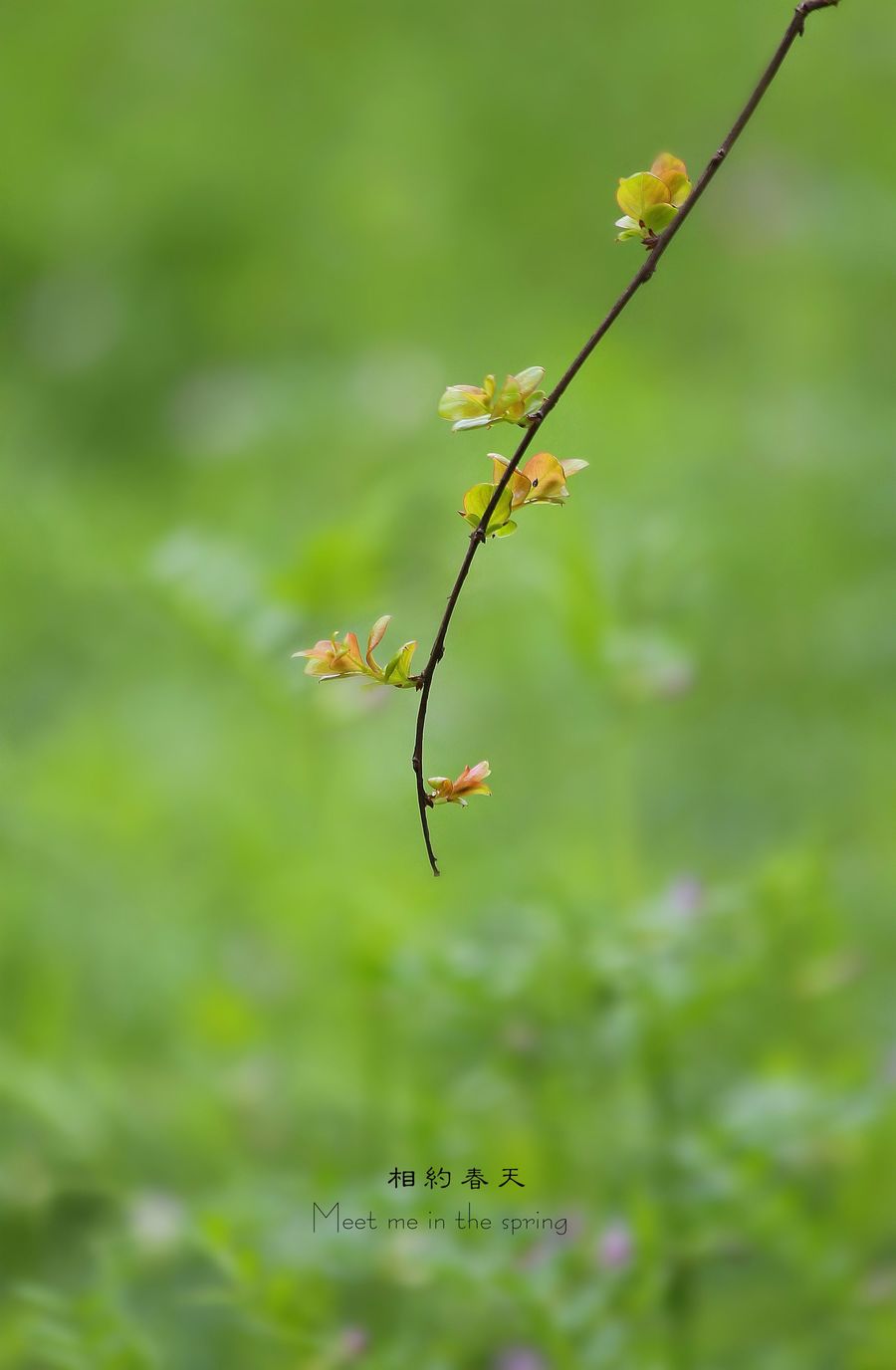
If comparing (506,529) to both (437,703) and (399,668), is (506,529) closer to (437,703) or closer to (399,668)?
(399,668)

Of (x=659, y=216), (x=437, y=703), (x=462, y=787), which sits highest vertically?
(x=437, y=703)

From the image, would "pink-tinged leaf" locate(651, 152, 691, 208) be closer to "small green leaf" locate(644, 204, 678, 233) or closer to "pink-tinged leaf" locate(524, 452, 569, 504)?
"small green leaf" locate(644, 204, 678, 233)

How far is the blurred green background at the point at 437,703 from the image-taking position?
3.36 feet

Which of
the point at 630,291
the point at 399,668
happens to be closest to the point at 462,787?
the point at 399,668

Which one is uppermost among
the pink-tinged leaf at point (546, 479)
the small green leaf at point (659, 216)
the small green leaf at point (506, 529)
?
the small green leaf at point (659, 216)

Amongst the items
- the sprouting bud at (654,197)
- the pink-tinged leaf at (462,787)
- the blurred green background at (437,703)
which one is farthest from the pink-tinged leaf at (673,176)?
the pink-tinged leaf at (462,787)

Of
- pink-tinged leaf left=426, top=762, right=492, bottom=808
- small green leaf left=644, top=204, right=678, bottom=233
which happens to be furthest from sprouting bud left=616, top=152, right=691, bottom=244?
pink-tinged leaf left=426, top=762, right=492, bottom=808

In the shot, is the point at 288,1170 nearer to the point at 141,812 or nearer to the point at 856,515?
the point at 141,812

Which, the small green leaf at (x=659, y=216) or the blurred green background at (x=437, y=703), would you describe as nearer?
the small green leaf at (x=659, y=216)

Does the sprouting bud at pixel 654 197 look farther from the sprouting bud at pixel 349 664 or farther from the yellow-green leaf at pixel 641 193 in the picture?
the sprouting bud at pixel 349 664

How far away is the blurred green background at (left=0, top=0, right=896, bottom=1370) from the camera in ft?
3.36

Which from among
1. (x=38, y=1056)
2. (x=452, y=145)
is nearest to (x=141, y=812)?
(x=38, y=1056)

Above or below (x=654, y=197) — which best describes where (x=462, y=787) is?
below

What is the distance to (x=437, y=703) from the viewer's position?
2.10m
